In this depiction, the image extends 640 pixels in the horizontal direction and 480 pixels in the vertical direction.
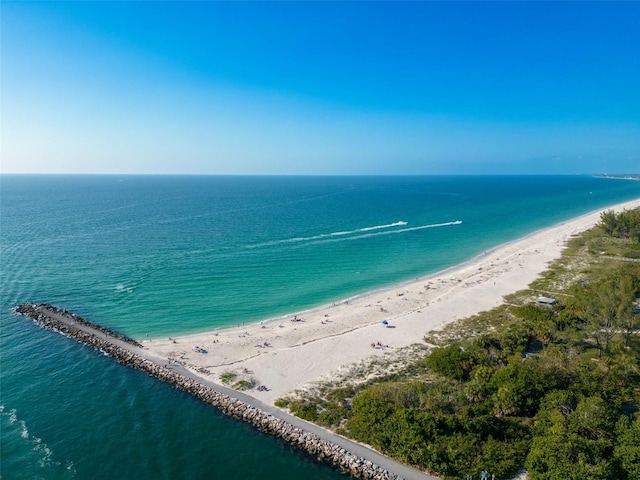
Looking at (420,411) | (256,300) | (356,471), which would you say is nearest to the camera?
(356,471)

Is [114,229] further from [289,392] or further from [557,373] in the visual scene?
[557,373]

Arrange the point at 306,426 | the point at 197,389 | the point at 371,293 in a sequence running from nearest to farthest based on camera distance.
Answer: the point at 306,426 → the point at 197,389 → the point at 371,293

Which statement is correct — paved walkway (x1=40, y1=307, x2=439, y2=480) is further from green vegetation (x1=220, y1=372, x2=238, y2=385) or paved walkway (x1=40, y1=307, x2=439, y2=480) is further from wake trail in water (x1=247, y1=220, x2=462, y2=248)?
wake trail in water (x1=247, y1=220, x2=462, y2=248)

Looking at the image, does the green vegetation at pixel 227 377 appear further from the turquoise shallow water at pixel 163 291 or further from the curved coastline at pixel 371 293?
the curved coastline at pixel 371 293

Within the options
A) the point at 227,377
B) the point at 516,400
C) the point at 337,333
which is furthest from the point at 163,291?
the point at 516,400

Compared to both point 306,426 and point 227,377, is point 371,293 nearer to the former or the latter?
point 227,377

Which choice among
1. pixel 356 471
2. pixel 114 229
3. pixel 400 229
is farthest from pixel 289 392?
pixel 114 229

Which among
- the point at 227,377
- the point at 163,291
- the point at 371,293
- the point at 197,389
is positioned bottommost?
the point at 197,389
